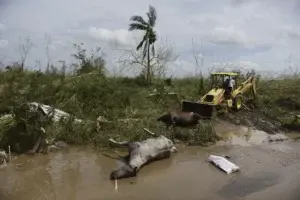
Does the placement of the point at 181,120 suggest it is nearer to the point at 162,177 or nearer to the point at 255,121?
the point at 162,177

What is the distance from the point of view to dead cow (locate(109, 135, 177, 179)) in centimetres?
917

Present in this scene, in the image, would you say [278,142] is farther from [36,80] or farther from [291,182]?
[36,80]

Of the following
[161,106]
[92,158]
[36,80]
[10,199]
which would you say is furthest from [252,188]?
[36,80]

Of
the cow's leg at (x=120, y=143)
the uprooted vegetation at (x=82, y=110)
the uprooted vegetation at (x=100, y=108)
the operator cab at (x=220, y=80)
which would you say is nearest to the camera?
the cow's leg at (x=120, y=143)

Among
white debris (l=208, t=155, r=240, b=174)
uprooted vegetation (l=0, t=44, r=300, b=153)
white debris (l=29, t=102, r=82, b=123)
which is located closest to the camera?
white debris (l=208, t=155, r=240, b=174)

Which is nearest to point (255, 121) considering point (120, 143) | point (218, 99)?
point (218, 99)

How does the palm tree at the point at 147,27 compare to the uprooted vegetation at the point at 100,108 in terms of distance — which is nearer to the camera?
the uprooted vegetation at the point at 100,108

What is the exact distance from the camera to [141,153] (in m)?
9.92

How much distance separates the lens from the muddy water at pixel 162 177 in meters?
8.31

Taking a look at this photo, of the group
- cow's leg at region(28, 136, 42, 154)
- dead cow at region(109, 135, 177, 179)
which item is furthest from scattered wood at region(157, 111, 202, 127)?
cow's leg at region(28, 136, 42, 154)

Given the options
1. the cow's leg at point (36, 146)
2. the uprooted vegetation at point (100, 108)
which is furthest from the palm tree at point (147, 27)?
the cow's leg at point (36, 146)

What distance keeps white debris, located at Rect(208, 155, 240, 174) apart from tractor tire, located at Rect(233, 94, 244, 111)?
211 inches

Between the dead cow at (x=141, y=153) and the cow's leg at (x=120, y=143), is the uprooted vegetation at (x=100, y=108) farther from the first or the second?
the dead cow at (x=141, y=153)

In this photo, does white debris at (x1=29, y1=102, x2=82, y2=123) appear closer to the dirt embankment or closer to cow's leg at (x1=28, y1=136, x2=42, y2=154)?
cow's leg at (x1=28, y1=136, x2=42, y2=154)
